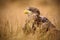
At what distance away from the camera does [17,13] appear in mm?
2139

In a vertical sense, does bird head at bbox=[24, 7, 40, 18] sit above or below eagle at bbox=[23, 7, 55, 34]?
above

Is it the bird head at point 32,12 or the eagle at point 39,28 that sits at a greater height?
the bird head at point 32,12

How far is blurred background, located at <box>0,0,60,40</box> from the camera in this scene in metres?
2.07

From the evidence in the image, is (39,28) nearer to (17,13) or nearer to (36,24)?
(36,24)

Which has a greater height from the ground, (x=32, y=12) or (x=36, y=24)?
(x=32, y=12)

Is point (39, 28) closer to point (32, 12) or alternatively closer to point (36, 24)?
point (36, 24)

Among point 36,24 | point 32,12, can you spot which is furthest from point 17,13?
point 36,24

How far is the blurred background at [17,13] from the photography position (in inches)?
81.6

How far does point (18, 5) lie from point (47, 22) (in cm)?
48

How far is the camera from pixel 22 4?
216cm

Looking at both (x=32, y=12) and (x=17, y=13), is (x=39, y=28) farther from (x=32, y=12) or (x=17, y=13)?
(x=17, y=13)

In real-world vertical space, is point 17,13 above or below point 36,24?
above

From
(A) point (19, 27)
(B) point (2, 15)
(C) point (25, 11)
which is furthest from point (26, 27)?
(B) point (2, 15)

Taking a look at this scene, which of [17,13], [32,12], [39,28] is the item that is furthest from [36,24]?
[17,13]
